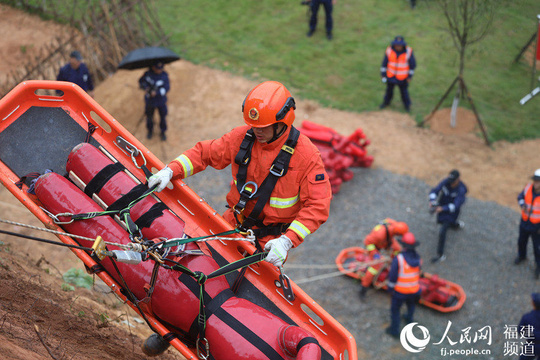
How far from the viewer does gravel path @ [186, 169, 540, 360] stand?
22.8 feet

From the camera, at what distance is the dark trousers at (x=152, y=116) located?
33.1 feet

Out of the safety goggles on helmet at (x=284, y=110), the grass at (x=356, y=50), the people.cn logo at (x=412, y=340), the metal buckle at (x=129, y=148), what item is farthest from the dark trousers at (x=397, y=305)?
the grass at (x=356, y=50)

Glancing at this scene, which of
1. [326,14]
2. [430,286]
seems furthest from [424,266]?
[326,14]

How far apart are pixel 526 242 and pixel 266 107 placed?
19.4 feet

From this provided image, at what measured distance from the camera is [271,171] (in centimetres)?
418

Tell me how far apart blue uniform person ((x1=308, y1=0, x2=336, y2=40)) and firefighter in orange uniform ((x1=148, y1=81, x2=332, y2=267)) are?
9916 millimetres

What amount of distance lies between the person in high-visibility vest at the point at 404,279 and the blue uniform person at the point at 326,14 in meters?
8.20

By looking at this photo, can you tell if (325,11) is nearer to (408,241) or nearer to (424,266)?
(424,266)

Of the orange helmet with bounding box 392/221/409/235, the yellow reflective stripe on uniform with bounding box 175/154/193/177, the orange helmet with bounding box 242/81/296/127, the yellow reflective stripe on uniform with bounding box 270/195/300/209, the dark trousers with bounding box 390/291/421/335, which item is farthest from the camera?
the orange helmet with bounding box 392/221/409/235

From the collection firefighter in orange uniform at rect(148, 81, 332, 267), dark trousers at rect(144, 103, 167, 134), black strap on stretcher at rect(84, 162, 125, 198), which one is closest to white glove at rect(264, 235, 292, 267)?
firefighter in orange uniform at rect(148, 81, 332, 267)

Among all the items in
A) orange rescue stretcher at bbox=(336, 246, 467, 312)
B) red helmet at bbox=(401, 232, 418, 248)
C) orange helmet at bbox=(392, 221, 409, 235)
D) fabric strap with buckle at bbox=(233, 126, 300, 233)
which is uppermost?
fabric strap with buckle at bbox=(233, 126, 300, 233)

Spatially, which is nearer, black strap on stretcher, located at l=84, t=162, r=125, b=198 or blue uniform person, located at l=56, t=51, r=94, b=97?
black strap on stretcher, located at l=84, t=162, r=125, b=198

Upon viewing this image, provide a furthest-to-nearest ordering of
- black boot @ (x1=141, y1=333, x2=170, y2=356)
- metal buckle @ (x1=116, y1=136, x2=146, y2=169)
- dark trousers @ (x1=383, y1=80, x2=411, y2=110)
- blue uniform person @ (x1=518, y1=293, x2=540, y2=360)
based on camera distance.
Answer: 1. dark trousers @ (x1=383, y1=80, x2=411, y2=110)
2. blue uniform person @ (x1=518, y1=293, x2=540, y2=360)
3. metal buckle @ (x1=116, y1=136, x2=146, y2=169)
4. black boot @ (x1=141, y1=333, x2=170, y2=356)

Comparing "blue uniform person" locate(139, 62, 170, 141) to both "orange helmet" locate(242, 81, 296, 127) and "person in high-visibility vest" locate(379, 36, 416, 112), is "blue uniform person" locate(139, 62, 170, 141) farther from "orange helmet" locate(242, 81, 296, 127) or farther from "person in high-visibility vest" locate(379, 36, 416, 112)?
"orange helmet" locate(242, 81, 296, 127)
